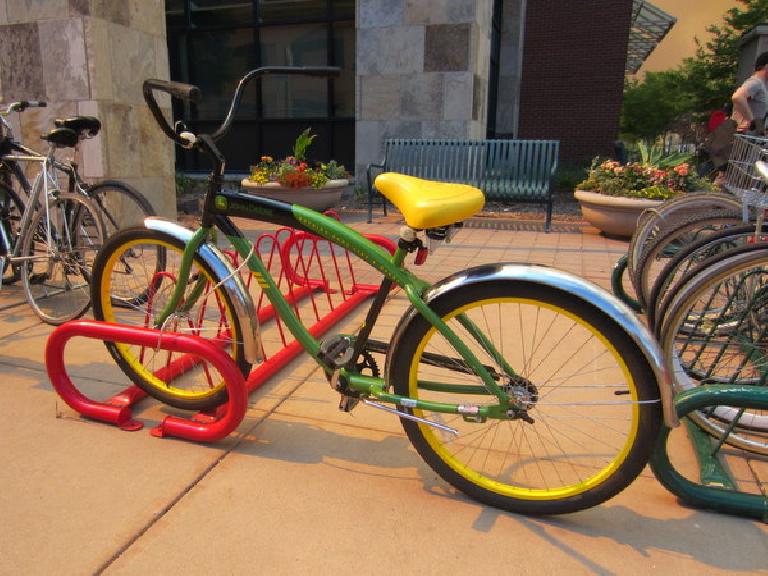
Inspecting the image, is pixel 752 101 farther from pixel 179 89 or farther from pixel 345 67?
pixel 345 67

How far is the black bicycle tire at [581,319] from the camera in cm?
196

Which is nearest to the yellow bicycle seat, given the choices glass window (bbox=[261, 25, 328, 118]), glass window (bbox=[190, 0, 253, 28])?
glass window (bbox=[261, 25, 328, 118])

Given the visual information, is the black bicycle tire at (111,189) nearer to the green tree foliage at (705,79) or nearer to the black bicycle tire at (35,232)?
the black bicycle tire at (35,232)

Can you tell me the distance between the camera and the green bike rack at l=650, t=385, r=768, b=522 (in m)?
2.13

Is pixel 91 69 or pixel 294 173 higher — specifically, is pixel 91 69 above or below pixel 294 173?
above

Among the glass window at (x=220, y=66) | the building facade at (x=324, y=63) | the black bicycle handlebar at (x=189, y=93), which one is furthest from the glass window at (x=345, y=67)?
the black bicycle handlebar at (x=189, y=93)

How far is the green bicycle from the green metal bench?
5462mm

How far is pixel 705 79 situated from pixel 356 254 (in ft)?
104

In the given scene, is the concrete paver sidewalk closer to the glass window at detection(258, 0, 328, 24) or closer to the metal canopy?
the glass window at detection(258, 0, 328, 24)

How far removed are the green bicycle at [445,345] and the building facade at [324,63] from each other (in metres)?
4.15

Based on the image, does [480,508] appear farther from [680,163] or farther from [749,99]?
[680,163]

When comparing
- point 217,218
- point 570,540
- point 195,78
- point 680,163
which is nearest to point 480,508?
point 570,540

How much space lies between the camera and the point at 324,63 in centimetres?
1176

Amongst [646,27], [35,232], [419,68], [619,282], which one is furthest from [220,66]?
[646,27]
